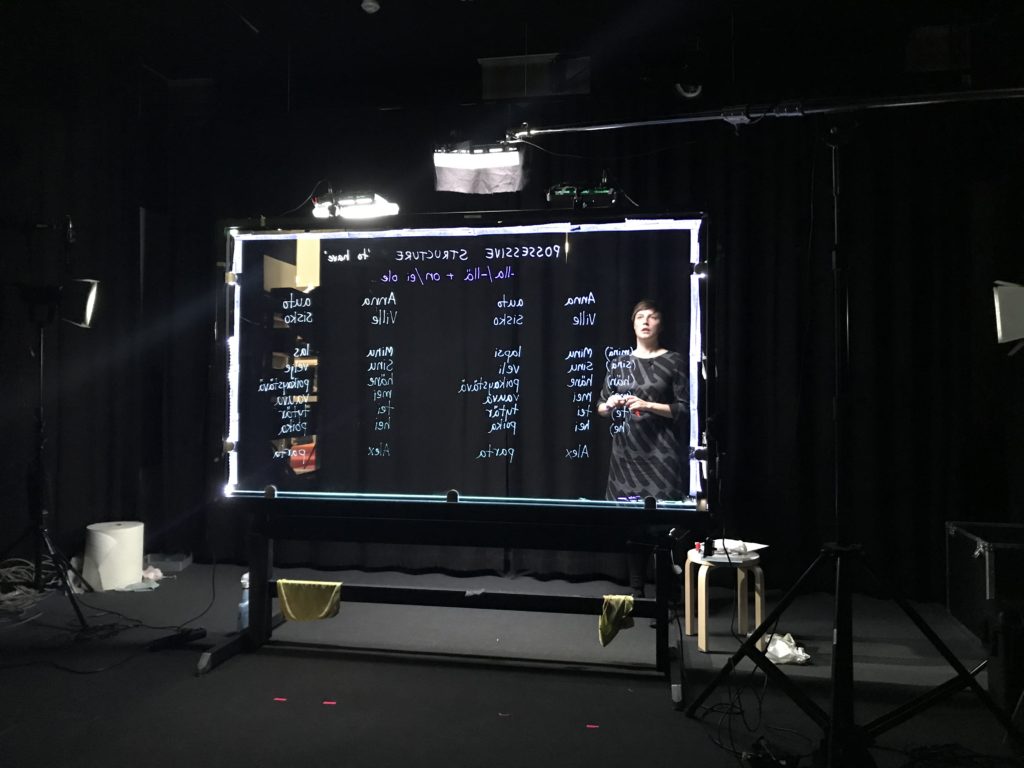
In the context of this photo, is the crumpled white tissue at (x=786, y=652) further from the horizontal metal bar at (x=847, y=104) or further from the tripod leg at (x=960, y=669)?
the horizontal metal bar at (x=847, y=104)

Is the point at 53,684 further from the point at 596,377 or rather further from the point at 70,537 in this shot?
the point at 596,377

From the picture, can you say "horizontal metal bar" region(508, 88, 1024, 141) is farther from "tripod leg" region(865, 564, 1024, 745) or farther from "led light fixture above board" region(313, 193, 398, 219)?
"led light fixture above board" region(313, 193, 398, 219)

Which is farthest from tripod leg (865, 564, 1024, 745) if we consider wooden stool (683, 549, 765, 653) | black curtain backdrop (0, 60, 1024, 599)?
black curtain backdrop (0, 60, 1024, 599)

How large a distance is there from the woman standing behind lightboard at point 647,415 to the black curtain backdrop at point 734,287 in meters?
1.19

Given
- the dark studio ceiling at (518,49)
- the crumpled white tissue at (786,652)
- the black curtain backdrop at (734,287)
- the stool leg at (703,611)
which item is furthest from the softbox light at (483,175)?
the crumpled white tissue at (786,652)

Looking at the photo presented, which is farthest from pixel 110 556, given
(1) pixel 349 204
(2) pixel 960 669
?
(2) pixel 960 669

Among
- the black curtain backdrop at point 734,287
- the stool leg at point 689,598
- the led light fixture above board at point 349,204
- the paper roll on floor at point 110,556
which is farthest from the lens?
the paper roll on floor at point 110,556

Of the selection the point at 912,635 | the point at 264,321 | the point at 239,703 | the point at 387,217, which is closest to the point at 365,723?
the point at 239,703

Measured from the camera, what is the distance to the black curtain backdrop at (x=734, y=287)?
12.8ft

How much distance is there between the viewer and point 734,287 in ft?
13.7

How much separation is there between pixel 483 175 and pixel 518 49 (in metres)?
0.75

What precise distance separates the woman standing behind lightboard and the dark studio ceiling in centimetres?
137

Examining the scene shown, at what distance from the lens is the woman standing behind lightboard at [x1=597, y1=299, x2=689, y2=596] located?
8.43 feet

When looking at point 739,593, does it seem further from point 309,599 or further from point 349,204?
point 349,204
